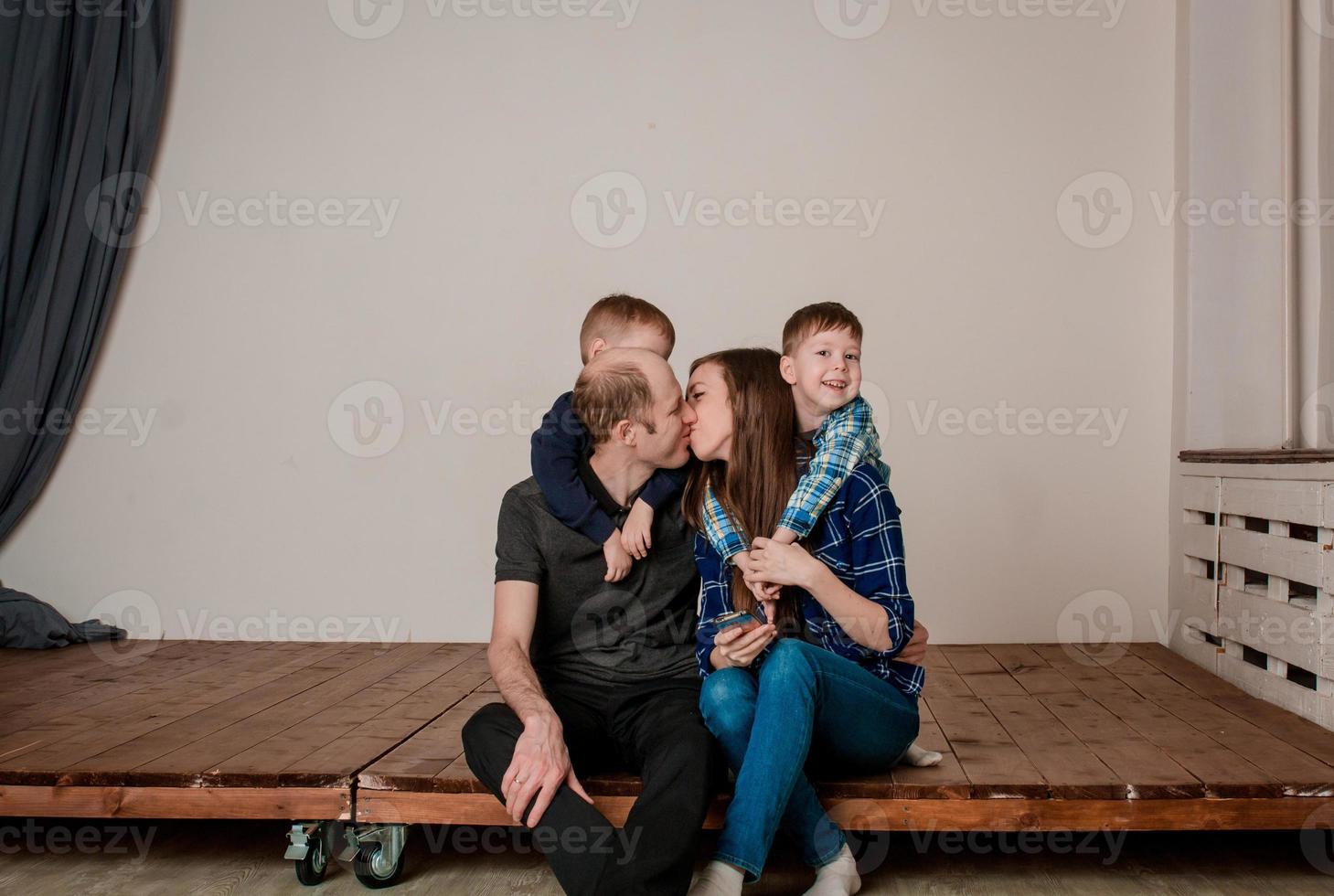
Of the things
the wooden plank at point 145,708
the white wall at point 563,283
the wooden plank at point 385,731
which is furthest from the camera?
the white wall at point 563,283

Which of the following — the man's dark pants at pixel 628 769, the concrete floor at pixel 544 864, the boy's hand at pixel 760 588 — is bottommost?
the concrete floor at pixel 544 864

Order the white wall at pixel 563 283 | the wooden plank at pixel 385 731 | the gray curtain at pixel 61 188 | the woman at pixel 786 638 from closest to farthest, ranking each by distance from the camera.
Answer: the woman at pixel 786 638, the wooden plank at pixel 385 731, the white wall at pixel 563 283, the gray curtain at pixel 61 188

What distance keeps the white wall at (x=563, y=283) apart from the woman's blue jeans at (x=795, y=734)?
1760 millimetres

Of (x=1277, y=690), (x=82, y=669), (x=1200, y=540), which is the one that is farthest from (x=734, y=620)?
(x=82, y=669)

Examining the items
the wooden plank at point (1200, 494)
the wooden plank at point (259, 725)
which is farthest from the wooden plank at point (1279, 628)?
the wooden plank at point (259, 725)

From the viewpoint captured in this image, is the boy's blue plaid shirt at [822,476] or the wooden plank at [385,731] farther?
the wooden plank at [385,731]

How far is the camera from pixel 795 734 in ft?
5.49

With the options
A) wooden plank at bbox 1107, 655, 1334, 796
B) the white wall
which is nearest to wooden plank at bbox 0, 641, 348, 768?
the white wall

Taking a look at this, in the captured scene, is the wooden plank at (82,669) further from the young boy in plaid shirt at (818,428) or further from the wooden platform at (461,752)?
the young boy in plaid shirt at (818,428)

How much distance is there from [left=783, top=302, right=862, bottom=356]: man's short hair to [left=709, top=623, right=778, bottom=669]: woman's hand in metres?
0.51

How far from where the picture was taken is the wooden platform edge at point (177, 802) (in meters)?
1.95

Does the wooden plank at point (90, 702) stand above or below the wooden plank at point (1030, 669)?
above

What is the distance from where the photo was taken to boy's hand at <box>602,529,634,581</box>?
1.94m

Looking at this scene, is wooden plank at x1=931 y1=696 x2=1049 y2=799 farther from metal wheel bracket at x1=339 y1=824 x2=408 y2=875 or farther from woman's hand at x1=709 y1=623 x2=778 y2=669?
metal wheel bracket at x1=339 y1=824 x2=408 y2=875
